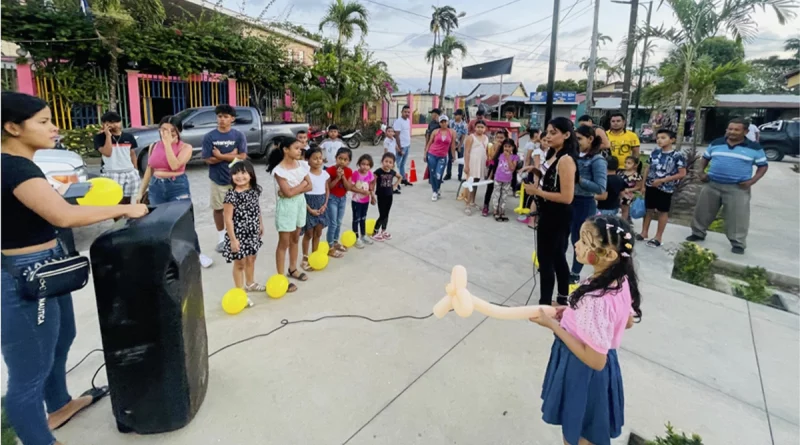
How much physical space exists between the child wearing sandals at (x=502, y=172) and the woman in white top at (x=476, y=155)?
0.23 m

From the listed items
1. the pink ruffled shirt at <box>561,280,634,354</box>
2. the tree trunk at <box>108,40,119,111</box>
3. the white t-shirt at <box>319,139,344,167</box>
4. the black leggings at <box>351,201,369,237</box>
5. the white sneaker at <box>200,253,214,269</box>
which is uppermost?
the tree trunk at <box>108,40,119,111</box>

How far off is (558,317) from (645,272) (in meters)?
3.39

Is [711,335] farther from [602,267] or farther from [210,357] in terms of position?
[210,357]

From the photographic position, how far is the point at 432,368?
295cm

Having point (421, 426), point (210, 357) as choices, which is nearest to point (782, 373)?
point (421, 426)

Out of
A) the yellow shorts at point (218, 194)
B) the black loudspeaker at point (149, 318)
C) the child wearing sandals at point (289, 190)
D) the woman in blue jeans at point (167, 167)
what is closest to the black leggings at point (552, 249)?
the child wearing sandals at point (289, 190)

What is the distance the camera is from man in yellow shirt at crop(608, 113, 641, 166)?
18.3ft

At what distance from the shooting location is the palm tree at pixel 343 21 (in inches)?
701

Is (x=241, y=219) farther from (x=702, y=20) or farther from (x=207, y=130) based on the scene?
(x=702, y=20)

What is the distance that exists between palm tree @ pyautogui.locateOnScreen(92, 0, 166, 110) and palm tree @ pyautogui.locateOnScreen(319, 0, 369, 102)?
676cm

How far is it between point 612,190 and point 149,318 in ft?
15.3

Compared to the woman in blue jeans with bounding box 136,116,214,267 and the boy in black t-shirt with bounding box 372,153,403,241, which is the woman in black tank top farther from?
the woman in blue jeans with bounding box 136,116,214,267

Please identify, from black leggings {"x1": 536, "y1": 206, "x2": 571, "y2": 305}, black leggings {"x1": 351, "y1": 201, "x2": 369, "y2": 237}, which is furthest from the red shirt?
black leggings {"x1": 536, "y1": 206, "x2": 571, "y2": 305}

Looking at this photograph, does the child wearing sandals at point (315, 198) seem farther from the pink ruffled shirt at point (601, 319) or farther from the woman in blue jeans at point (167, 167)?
the pink ruffled shirt at point (601, 319)
